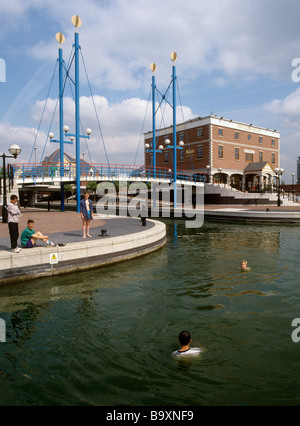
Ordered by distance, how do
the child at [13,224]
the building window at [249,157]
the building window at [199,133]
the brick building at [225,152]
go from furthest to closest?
the building window at [249,157]
the building window at [199,133]
the brick building at [225,152]
the child at [13,224]

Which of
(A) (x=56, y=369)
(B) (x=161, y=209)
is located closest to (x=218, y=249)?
(A) (x=56, y=369)

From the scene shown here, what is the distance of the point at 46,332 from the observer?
19.8ft

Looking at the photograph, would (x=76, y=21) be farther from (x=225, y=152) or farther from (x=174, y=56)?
(x=225, y=152)

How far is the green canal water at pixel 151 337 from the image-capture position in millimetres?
4262

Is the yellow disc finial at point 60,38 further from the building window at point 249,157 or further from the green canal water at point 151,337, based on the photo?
the building window at point 249,157

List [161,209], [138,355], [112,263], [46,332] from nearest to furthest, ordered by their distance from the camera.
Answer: [138,355] → [46,332] → [112,263] → [161,209]

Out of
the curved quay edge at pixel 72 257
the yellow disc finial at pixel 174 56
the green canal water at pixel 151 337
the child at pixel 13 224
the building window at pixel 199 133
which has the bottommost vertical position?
the green canal water at pixel 151 337

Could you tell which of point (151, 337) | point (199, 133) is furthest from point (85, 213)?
point (199, 133)

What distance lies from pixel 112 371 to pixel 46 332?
198 centimetres

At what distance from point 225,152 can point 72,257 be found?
41014 mm

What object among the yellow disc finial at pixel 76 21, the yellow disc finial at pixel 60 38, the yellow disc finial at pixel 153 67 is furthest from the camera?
the yellow disc finial at pixel 153 67

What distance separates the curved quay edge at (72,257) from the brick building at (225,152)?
3302 cm

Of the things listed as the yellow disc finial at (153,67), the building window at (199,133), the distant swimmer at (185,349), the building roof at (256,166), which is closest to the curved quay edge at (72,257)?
A: the distant swimmer at (185,349)

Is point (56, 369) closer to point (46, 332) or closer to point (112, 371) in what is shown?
point (112, 371)
